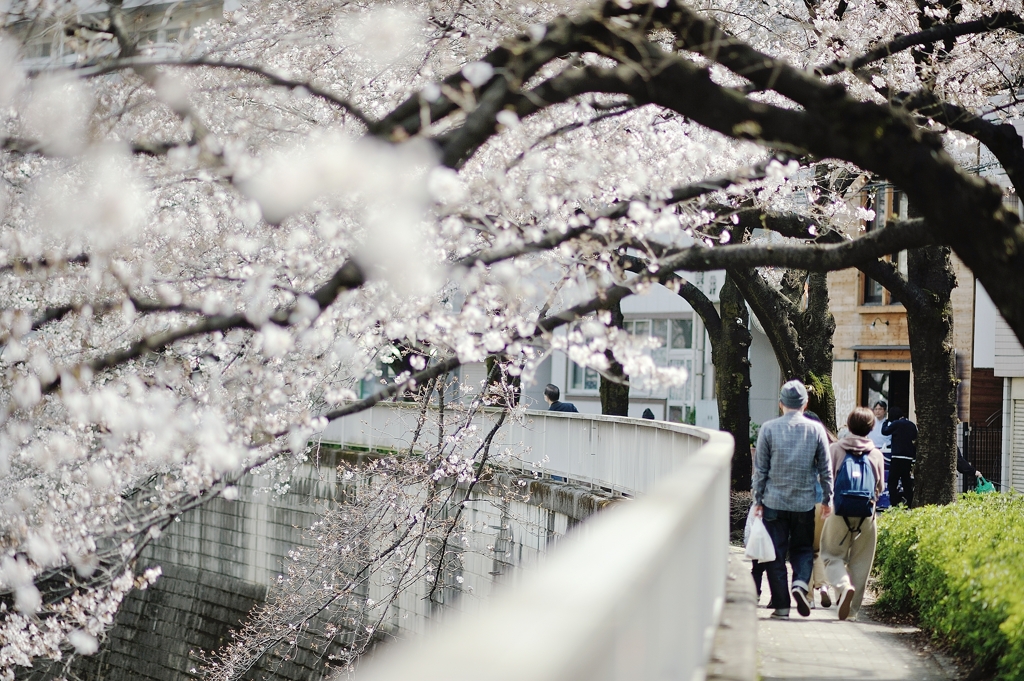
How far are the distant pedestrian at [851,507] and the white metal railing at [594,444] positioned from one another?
48.5 inches

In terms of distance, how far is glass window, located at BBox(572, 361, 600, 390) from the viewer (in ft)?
128

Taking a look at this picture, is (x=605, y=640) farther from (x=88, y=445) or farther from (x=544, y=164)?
(x=88, y=445)

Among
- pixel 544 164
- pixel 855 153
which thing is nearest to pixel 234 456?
pixel 544 164

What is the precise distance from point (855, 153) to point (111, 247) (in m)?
4.70

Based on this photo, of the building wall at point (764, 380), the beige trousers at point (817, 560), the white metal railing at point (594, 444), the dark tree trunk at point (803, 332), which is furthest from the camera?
the building wall at point (764, 380)

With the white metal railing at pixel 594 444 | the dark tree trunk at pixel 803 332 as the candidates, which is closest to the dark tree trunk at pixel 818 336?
the dark tree trunk at pixel 803 332

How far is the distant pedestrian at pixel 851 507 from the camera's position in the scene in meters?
9.36

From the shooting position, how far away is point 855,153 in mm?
5562

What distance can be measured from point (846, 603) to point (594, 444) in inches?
237

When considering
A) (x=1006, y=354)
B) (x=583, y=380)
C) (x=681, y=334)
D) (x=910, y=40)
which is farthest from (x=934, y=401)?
(x=583, y=380)

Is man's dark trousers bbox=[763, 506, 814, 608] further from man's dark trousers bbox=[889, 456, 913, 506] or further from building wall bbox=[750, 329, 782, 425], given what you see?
building wall bbox=[750, 329, 782, 425]

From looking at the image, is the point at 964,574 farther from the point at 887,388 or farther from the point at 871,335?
the point at 871,335

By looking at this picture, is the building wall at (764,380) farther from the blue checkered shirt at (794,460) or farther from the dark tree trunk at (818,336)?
the blue checkered shirt at (794,460)

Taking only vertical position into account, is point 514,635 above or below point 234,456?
above
